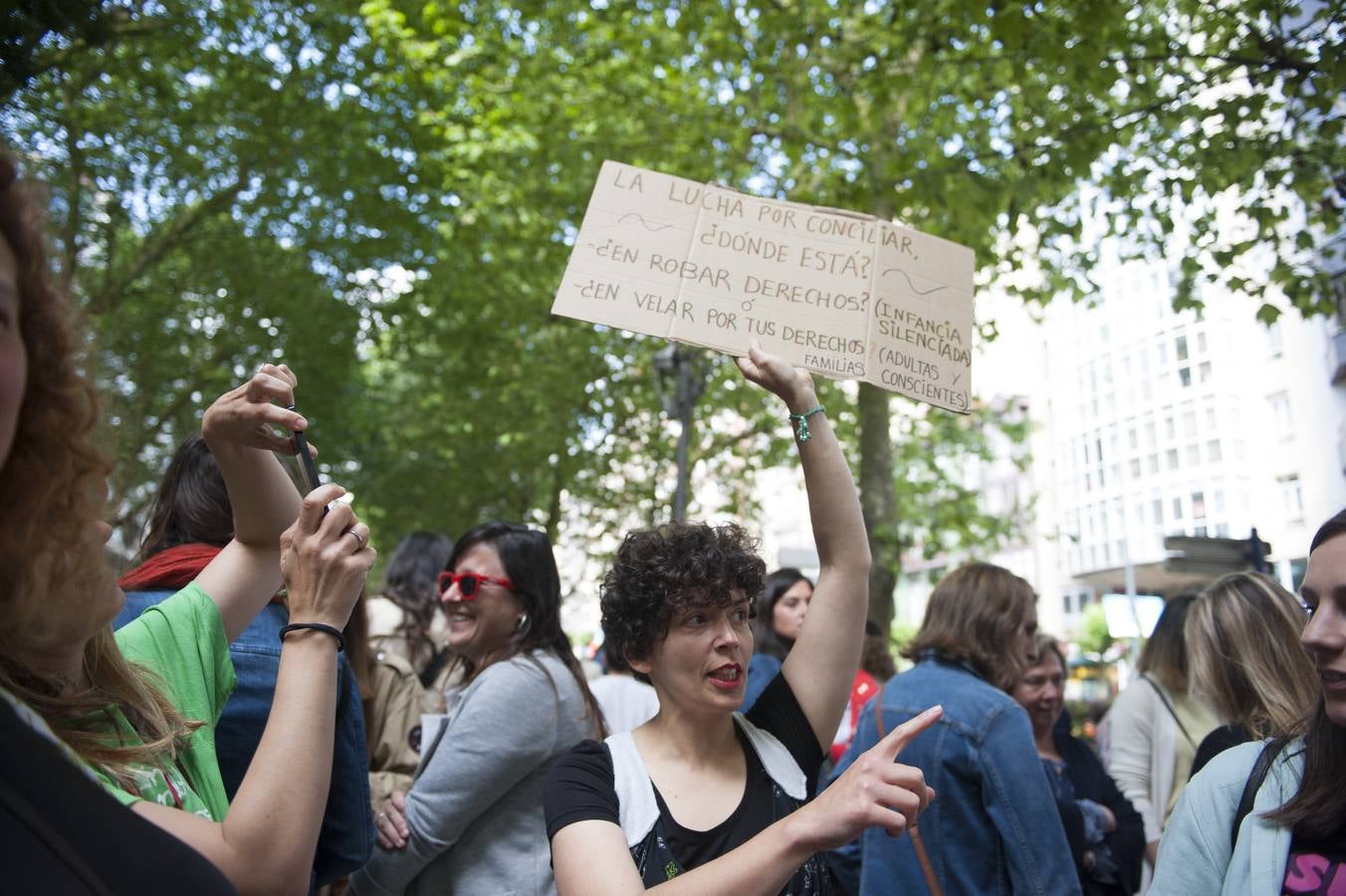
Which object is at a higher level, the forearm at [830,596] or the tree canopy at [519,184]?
the tree canopy at [519,184]

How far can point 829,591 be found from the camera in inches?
106

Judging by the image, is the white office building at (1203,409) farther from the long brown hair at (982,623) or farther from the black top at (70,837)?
the black top at (70,837)

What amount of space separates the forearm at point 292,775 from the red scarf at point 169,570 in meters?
0.95

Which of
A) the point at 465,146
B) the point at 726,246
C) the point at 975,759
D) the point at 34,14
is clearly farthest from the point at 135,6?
the point at 975,759

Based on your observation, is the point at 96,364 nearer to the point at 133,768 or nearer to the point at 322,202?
the point at 133,768

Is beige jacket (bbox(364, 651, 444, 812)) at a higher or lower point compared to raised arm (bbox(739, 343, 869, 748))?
lower

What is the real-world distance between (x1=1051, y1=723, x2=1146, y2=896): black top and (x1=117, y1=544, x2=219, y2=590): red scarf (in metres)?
2.84

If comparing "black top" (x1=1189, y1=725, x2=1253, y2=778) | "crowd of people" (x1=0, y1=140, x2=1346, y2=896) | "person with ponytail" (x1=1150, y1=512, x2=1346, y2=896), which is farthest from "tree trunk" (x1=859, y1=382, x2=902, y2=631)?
"person with ponytail" (x1=1150, y1=512, x2=1346, y2=896)

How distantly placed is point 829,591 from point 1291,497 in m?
23.1

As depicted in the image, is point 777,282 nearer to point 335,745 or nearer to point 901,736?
point 901,736

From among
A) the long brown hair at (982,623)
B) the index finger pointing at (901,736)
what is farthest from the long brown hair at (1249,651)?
the index finger pointing at (901,736)

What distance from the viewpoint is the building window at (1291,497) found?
71.1ft

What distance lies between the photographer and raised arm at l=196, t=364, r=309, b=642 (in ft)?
7.13

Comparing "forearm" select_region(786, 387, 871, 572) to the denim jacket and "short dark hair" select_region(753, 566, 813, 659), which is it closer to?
the denim jacket
